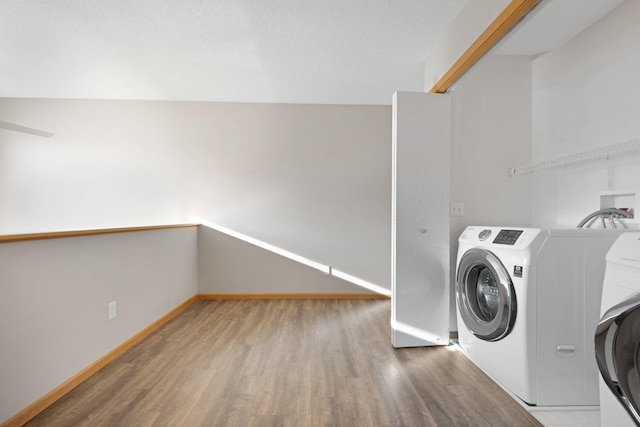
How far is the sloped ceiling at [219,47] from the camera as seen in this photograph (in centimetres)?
227

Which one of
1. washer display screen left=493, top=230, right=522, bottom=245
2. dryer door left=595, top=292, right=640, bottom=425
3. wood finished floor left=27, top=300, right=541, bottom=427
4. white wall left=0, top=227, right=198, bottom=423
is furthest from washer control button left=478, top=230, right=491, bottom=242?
white wall left=0, top=227, right=198, bottom=423

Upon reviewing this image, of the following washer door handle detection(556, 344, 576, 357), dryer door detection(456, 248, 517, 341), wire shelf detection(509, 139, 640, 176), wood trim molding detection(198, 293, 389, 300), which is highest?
wire shelf detection(509, 139, 640, 176)

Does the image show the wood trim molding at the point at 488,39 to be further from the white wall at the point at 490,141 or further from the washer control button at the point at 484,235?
the washer control button at the point at 484,235

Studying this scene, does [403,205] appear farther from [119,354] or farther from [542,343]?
[119,354]

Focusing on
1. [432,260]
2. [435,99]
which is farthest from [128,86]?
[432,260]

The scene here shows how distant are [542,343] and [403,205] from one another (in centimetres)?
123

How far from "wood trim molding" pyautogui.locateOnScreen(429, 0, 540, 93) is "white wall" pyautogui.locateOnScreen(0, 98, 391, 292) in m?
1.71

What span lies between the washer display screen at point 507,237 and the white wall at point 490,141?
0.68m

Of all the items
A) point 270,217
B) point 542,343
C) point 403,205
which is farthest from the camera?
point 270,217

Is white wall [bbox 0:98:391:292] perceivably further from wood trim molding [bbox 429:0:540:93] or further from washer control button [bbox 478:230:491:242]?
washer control button [bbox 478:230:491:242]

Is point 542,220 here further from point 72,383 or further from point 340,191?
point 72,383

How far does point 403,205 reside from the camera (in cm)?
257

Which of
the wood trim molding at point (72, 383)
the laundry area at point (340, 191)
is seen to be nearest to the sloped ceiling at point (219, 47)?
the laundry area at point (340, 191)

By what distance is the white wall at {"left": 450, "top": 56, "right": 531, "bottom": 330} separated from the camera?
268cm
